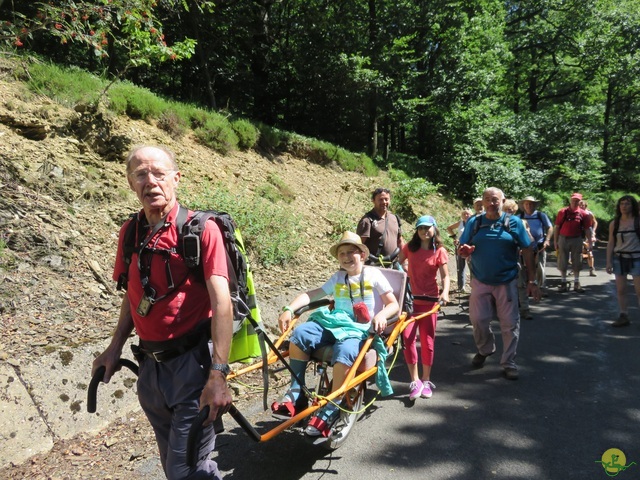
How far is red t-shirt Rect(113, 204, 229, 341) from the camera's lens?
2.33 m

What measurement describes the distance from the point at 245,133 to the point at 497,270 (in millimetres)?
7982

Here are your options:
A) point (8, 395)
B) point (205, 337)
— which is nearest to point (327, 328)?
point (205, 337)

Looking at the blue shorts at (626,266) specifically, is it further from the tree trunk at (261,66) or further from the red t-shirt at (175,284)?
the tree trunk at (261,66)

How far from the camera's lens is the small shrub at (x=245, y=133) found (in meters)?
11.7

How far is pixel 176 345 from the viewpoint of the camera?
7.80ft

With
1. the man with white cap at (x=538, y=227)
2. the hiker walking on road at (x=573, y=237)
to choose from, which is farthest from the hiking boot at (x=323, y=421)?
the hiker walking on road at (x=573, y=237)

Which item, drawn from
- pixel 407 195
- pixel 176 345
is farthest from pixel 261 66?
pixel 176 345

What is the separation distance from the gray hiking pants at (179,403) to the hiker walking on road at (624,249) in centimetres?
715

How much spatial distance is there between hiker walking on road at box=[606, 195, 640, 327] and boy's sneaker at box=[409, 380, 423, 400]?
426cm

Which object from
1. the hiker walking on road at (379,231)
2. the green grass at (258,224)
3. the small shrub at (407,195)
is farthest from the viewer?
the small shrub at (407,195)

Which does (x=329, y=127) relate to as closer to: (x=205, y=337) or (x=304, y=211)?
(x=304, y=211)

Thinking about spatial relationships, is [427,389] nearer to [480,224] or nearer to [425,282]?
[425,282]

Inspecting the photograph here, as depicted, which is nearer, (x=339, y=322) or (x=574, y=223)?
(x=339, y=322)

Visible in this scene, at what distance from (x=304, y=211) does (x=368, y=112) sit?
839cm
